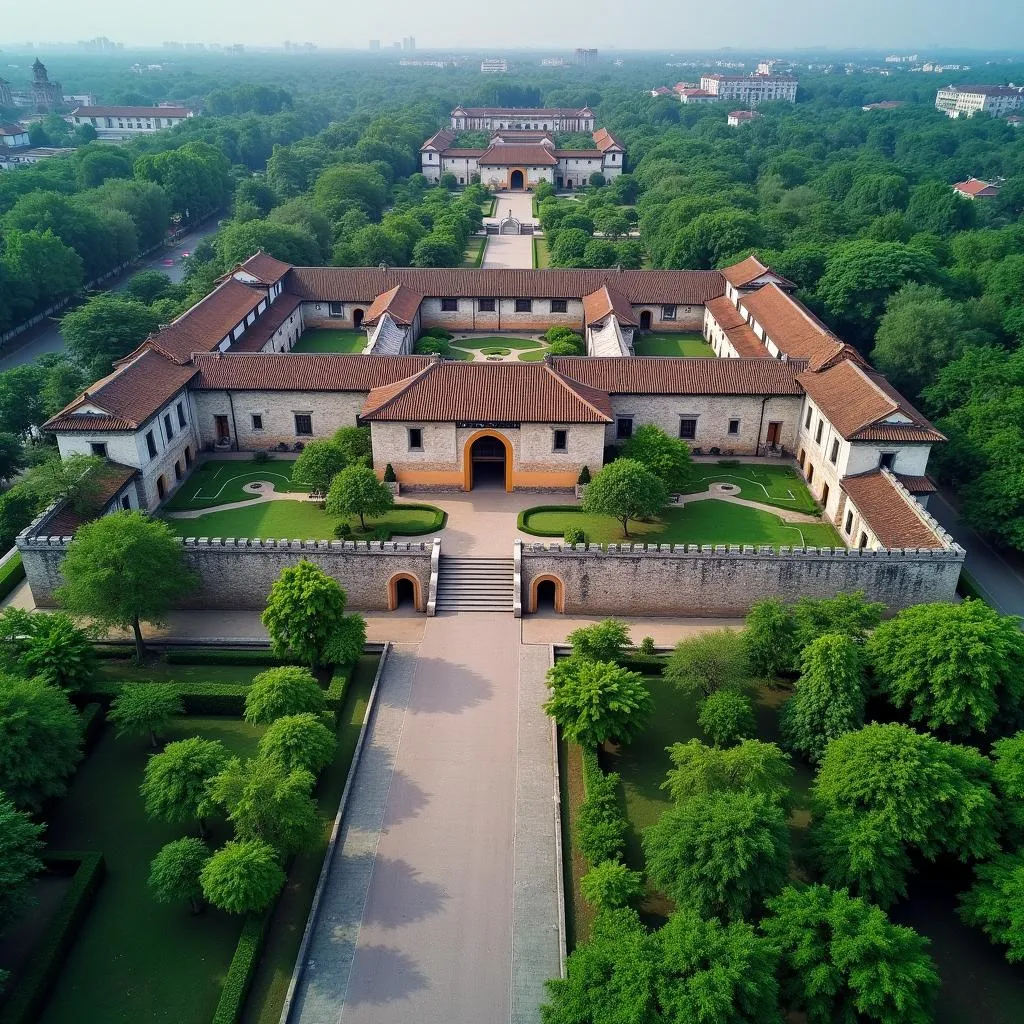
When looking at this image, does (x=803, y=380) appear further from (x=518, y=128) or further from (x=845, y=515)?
(x=518, y=128)

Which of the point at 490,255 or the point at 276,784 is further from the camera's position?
the point at 490,255

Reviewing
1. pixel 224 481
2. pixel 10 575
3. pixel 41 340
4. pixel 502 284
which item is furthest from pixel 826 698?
pixel 41 340

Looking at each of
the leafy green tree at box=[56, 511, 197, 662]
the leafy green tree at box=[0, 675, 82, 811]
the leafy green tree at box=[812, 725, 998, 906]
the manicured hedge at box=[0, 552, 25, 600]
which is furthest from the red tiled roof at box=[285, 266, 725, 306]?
the leafy green tree at box=[812, 725, 998, 906]

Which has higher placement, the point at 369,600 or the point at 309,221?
the point at 309,221

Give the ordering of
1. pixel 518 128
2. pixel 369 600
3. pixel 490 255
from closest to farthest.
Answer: pixel 369 600
pixel 490 255
pixel 518 128

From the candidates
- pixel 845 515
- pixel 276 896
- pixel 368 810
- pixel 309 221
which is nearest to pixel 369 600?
pixel 368 810

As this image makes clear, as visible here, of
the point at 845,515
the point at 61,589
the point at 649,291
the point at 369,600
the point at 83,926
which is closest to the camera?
the point at 83,926
